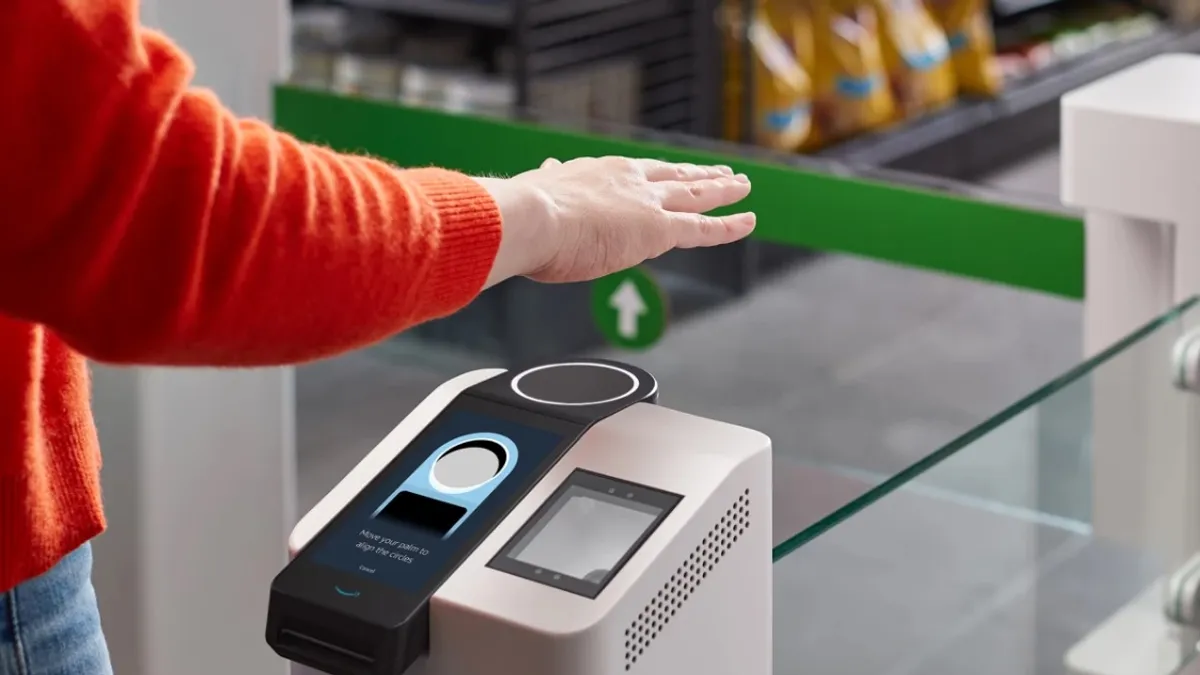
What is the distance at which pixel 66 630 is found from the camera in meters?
1.08

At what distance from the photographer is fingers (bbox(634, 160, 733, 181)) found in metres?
1.05

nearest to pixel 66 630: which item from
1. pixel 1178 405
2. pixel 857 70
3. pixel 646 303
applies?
pixel 1178 405

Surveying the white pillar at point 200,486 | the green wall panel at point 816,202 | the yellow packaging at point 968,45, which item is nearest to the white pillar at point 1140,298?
the green wall panel at point 816,202

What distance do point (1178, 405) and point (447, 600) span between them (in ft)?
2.91

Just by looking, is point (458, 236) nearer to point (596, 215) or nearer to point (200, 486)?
point (596, 215)

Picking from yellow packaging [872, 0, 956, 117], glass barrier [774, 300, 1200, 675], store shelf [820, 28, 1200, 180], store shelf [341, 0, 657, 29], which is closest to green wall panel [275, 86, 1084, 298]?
glass barrier [774, 300, 1200, 675]

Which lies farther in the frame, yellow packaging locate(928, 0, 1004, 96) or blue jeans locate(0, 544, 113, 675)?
yellow packaging locate(928, 0, 1004, 96)

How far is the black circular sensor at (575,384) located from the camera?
3.33 ft

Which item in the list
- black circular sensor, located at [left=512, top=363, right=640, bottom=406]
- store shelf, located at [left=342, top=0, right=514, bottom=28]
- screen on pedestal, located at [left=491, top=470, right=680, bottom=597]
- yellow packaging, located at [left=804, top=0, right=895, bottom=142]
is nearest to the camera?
screen on pedestal, located at [left=491, top=470, right=680, bottom=597]

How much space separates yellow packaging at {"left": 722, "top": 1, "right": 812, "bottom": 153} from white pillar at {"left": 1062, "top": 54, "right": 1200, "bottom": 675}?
9.56 ft

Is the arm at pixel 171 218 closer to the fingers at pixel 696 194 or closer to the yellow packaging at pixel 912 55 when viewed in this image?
the fingers at pixel 696 194

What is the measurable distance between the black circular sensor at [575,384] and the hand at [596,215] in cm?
6

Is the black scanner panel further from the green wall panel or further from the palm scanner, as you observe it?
the green wall panel

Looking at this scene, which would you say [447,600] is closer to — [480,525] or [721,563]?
[480,525]
